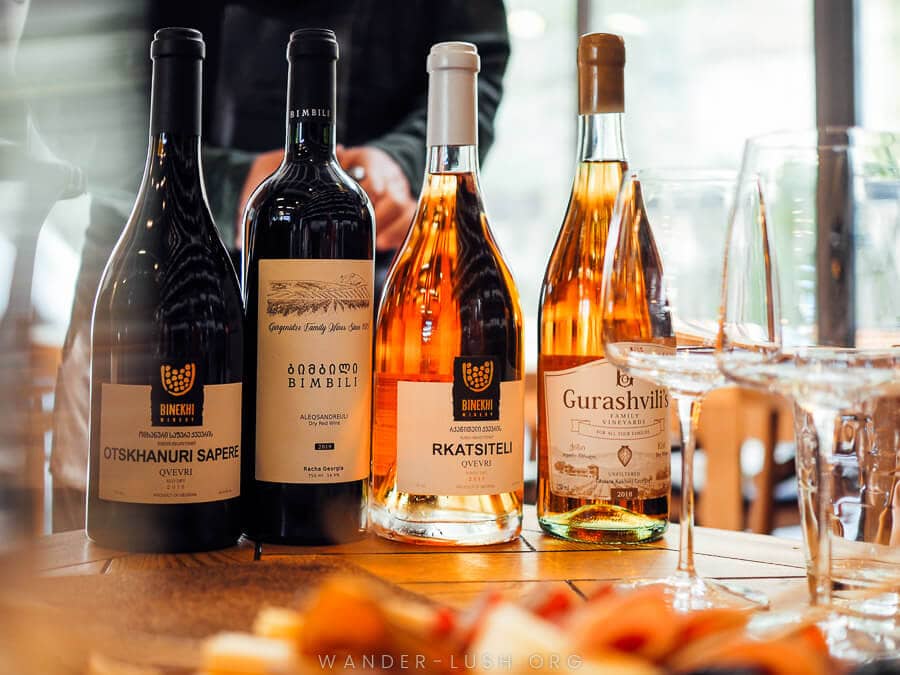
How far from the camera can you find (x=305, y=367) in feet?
2.20

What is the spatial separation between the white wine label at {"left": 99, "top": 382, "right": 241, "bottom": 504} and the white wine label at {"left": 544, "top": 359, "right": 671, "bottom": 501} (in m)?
0.28

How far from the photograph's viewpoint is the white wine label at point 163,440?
63 centimetres

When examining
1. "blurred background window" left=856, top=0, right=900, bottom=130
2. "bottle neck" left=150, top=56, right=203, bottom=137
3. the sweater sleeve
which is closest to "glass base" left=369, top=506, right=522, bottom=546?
"bottle neck" left=150, top=56, right=203, bottom=137

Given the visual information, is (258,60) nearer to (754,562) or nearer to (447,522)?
(447,522)

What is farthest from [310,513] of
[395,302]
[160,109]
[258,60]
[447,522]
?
[258,60]

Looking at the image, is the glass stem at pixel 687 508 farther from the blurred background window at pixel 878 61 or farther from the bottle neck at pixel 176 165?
the blurred background window at pixel 878 61

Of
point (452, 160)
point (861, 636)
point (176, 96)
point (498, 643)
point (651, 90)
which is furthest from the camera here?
point (651, 90)

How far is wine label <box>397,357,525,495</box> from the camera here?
0.69 m

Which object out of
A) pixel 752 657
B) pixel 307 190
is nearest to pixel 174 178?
pixel 307 190

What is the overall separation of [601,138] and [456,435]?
335 mm

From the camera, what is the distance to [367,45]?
51.9 inches

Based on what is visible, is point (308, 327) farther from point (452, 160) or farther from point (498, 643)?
point (498, 643)

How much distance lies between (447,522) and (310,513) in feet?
0.38

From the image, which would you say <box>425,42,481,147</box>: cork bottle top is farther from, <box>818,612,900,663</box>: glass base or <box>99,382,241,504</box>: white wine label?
<box>818,612,900,663</box>: glass base
